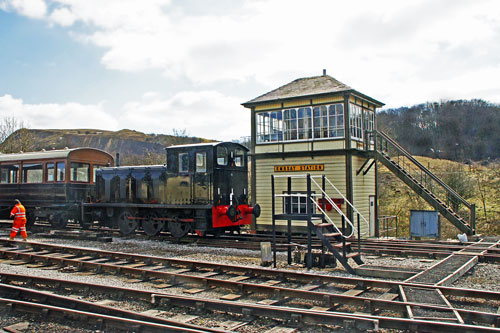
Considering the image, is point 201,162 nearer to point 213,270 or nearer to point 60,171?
point 213,270

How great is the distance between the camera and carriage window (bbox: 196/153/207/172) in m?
14.0

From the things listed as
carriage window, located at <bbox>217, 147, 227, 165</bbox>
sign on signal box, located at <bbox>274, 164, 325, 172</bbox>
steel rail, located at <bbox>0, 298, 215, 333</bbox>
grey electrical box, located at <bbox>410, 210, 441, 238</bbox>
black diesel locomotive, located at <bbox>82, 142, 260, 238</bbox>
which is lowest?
steel rail, located at <bbox>0, 298, 215, 333</bbox>

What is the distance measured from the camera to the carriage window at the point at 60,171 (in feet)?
57.2

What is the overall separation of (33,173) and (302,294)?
1578 cm

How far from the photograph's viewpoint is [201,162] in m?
14.1

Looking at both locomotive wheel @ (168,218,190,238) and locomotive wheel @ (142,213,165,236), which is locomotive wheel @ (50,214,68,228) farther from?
locomotive wheel @ (168,218,190,238)

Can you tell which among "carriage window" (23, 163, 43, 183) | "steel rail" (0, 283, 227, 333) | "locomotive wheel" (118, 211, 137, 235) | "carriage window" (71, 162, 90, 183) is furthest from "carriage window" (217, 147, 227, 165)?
"carriage window" (23, 163, 43, 183)

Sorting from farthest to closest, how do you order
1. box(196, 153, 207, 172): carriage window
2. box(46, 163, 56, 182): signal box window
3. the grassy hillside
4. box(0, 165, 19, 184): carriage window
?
the grassy hillside < box(0, 165, 19, 184): carriage window < box(46, 163, 56, 182): signal box window < box(196, 153, 207, 172): carriage window

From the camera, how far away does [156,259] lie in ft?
32.3

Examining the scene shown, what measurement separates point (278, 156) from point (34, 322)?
12944 millimetres

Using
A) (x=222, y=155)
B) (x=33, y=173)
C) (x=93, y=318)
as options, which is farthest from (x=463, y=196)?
(x=93, y=318)

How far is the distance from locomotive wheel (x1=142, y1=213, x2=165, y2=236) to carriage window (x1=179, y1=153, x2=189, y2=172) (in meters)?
2.19

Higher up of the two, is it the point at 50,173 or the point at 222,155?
the point at 222,155

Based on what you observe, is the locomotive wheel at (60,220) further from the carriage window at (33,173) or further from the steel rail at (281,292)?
the steel rail at (281,292)
